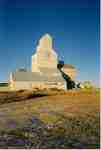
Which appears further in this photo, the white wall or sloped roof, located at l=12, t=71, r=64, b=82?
sloped roof, located at l=12, t=71, r=64, b=82

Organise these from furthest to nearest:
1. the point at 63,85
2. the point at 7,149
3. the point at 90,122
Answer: the point at 63,85
the point at 90,122
the point at 7,149

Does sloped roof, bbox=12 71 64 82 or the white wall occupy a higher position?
sloped roof, bbox=12 71 64 82

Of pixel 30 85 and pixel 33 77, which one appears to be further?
pixel 33 77

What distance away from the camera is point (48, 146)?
278 centimetres

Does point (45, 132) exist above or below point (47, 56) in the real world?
below

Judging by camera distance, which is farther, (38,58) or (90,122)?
(38,58)

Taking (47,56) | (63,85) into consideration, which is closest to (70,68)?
(47,56)

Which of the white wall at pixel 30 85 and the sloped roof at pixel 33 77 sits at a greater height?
the sloped roof at pixel 33 77

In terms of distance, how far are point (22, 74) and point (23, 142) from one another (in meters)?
22.3

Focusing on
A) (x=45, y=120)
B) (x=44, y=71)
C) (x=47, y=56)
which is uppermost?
(x=47, y=56)

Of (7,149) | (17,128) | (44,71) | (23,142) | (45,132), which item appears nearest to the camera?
(7,149)

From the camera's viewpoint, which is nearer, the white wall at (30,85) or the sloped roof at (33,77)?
the white wall at (30,85)

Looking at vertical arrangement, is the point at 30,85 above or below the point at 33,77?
below

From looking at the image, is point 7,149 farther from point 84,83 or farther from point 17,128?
point 84,83
